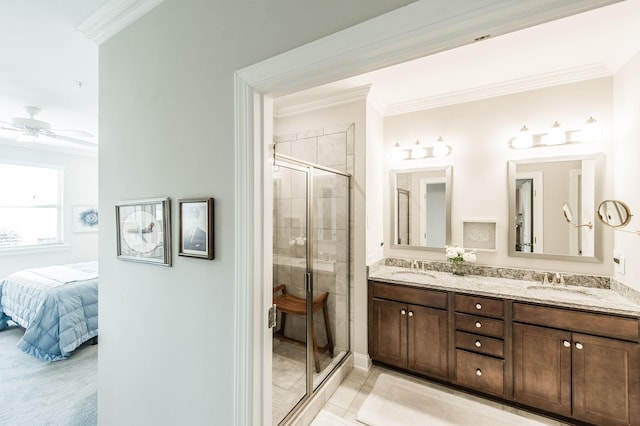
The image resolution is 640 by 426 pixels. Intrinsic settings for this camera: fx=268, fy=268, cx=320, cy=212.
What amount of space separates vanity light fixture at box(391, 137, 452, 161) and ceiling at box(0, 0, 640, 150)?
1.37 feet

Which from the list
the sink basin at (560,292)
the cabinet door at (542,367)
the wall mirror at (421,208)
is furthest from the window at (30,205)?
the sink basin at (560,292)


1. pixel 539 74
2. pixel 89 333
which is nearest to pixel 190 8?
pixel 539 74

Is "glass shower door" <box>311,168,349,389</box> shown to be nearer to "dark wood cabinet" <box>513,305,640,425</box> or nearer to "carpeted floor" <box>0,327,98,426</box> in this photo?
"dark wood cabinet" <box>513,305,640,425</box>

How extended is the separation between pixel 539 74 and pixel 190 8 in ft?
9.10

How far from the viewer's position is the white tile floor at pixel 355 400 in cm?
198

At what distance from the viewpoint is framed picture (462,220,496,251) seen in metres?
2.63

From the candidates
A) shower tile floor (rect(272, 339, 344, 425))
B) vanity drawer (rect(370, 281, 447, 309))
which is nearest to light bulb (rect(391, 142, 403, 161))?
vanity drawer (rect(370, 281, 447, 309))

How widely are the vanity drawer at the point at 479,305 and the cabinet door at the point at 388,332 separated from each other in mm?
460

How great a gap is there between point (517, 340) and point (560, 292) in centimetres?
57

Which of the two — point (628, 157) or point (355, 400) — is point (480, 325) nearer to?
point (355, 400)

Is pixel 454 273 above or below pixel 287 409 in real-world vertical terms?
above

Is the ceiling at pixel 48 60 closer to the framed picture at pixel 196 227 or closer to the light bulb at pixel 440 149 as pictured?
the framed picture at pixel 196 227

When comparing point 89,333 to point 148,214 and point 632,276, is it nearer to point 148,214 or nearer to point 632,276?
point 148,214

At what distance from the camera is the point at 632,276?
6.28 feet
